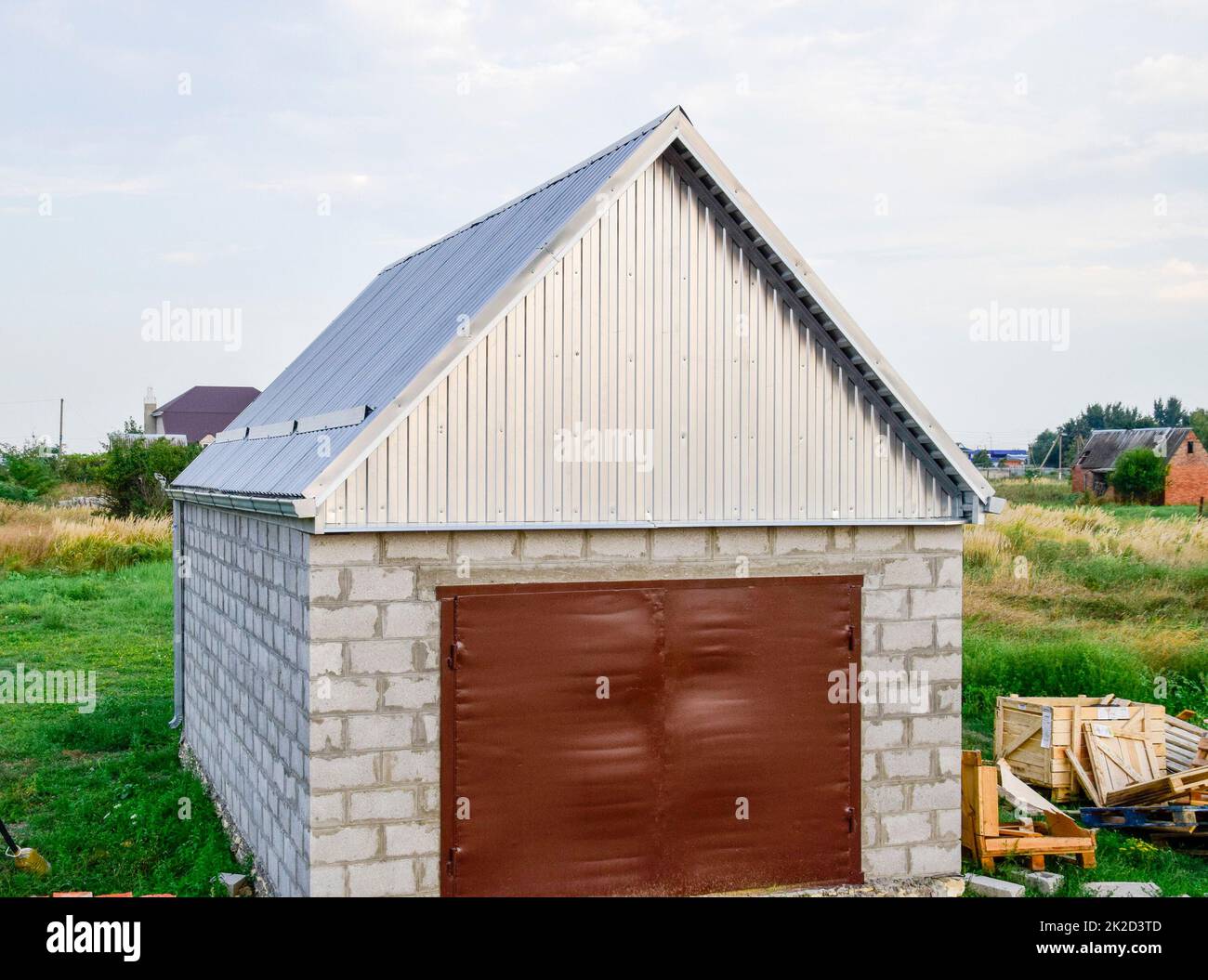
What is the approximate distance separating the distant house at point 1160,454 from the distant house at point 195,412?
5093cm

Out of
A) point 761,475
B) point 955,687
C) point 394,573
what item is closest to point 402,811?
point 394,573

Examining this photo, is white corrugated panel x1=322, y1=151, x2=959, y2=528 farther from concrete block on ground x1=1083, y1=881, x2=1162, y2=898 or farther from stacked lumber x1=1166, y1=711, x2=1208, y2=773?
stacked lumber x1=1166, y1=711, x2=1208, y2=773

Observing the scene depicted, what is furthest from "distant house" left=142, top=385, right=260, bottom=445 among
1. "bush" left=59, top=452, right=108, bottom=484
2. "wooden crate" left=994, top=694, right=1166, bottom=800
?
"wooden crate" left=994, top=694, right=1166, bottom=800

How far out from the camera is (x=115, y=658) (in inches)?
848

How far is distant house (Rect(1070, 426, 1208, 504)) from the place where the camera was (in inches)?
2359

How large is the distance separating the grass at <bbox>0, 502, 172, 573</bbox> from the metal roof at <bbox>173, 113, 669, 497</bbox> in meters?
19.3

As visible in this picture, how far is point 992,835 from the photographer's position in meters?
11.2

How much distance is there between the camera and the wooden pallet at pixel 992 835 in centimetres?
1108

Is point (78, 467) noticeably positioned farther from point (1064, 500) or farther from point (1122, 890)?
point (1122, 890)

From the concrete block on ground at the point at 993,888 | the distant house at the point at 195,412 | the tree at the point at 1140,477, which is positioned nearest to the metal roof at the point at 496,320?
the concrete block on ground at the point at 993,888

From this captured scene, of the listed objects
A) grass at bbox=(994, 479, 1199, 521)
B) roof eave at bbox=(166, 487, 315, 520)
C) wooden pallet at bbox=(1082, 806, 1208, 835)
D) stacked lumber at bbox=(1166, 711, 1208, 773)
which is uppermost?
roof eave at bbox=(166, 487, 315, 520)

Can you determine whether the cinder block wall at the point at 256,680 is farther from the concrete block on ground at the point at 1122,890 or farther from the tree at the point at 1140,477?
the tree at the point at 1140,477
